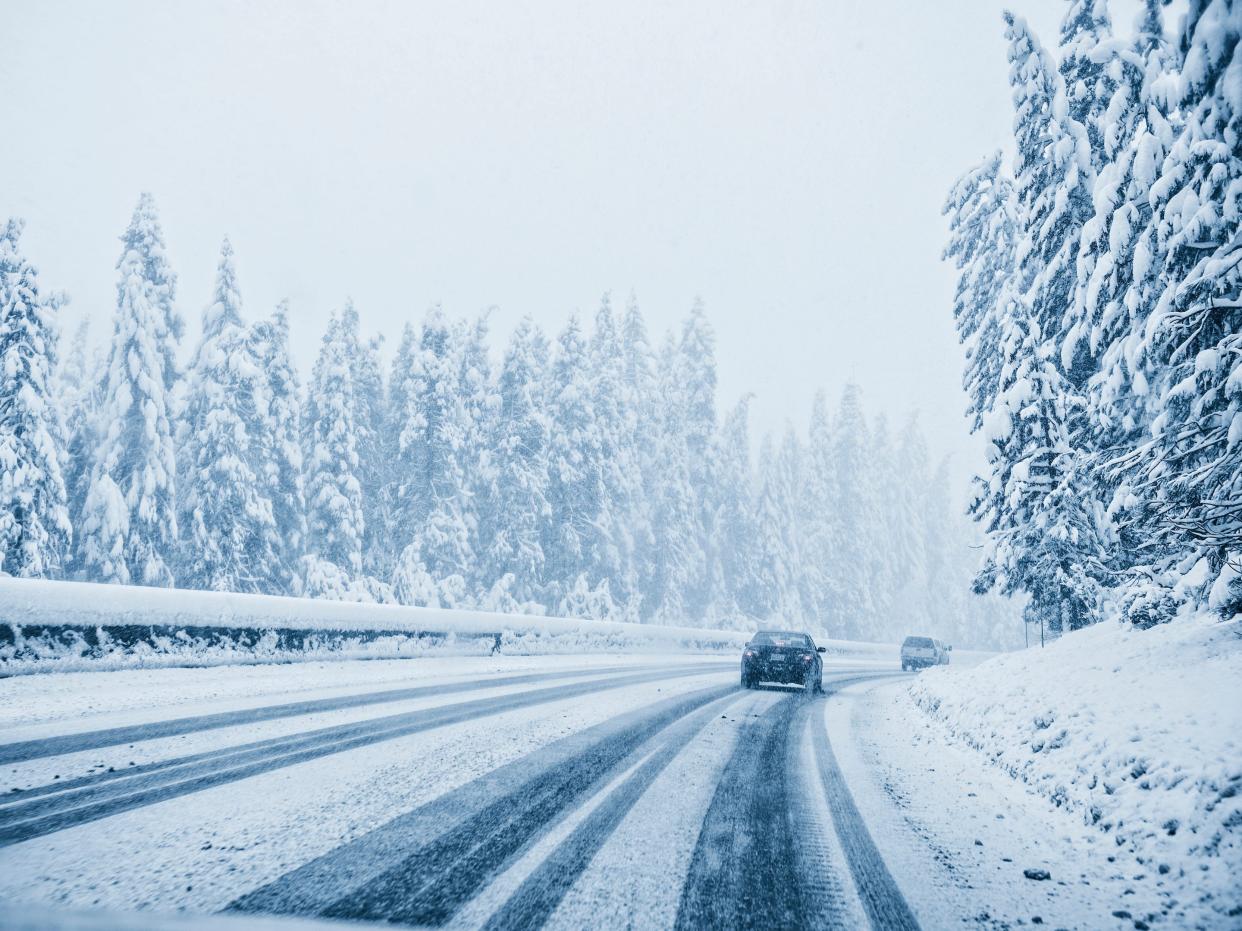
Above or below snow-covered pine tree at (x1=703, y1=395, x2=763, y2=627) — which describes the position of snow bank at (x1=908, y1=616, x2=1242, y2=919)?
below

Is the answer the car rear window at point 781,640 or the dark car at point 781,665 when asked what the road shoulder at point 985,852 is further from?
the car rear window at point 781,640

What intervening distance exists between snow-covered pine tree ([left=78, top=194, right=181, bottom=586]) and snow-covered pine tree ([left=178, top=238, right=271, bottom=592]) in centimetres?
127

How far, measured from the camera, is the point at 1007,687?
10422 mm

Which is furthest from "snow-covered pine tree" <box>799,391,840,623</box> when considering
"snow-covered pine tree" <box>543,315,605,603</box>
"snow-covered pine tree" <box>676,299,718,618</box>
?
"snow-covered pine tree" <box>543,315,605,603</box>

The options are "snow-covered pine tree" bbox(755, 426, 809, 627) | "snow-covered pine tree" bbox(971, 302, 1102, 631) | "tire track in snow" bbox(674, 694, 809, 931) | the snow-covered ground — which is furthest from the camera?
"snow-covered pine tree" bbox(755, 426, 809, 627)

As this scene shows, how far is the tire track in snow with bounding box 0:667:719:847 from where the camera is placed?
374 centimetres

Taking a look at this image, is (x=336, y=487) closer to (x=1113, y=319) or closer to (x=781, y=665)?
(x=781, y=665)

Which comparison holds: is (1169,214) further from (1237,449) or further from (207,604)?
(207,604)

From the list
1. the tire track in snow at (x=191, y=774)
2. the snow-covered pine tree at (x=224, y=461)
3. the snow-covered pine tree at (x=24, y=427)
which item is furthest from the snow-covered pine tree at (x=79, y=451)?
the tire track in snow at (x=191, y=774)

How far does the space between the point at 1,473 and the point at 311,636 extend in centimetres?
1528

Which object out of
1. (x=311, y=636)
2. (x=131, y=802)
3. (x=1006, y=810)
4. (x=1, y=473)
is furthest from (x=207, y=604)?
(x=1, y=473)

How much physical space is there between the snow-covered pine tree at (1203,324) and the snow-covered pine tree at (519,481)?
2942 centimetres

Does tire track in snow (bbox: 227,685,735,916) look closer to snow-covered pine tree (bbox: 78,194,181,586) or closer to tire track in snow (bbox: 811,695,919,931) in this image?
tire track in snow (bbox: 811,695,919,931)

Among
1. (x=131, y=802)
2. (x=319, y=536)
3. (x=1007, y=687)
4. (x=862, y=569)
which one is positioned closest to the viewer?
(x=131, y=802)
